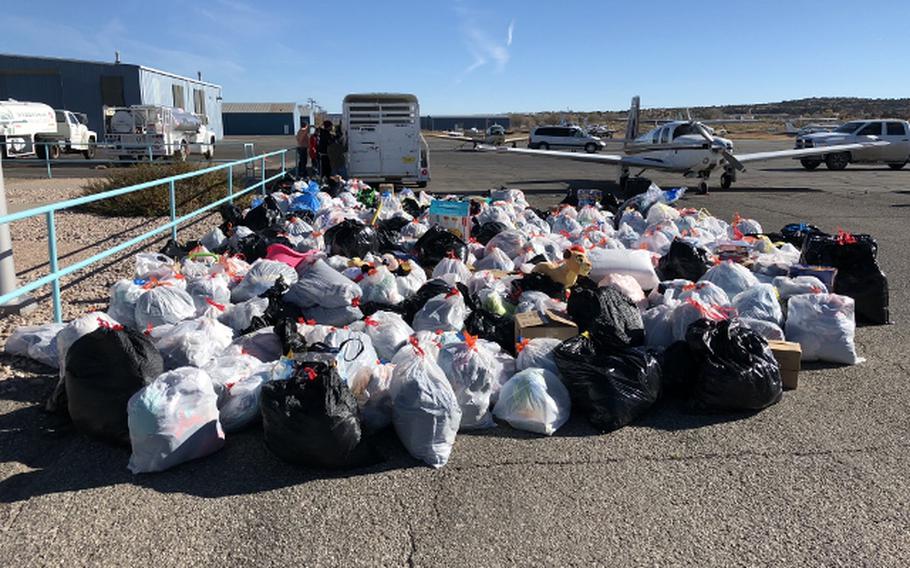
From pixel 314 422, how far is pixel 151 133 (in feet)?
88.5

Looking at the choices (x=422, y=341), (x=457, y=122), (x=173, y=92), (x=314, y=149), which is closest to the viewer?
(x=422, y=341)

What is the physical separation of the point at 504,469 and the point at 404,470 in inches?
20.6

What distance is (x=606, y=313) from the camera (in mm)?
4988

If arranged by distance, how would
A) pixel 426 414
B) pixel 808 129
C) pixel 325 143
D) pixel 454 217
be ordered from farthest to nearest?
pixel 808 129 < pixel 325 143 < pixel 454 217 < pixel 426 414

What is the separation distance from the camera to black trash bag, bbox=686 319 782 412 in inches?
166

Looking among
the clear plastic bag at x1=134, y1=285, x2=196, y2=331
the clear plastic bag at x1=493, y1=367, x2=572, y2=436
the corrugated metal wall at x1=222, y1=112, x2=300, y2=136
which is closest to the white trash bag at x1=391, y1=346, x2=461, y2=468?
the clear plastic bag at x1=493, y1=367, x2=572, y2=436

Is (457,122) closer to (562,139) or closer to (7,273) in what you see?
(562,139)

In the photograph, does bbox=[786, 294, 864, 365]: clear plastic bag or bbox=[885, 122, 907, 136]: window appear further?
bbox=[885, 122, 907, 136]: window

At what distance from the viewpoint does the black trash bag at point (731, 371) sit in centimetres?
421

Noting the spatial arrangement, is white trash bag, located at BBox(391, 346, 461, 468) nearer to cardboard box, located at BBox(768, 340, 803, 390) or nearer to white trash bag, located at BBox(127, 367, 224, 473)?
white trash bag, located at BBox(127, 367, 224, 473)

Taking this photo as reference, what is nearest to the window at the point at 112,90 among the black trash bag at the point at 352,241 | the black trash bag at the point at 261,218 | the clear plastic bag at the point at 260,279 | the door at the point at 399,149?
the door at the point at 399,149

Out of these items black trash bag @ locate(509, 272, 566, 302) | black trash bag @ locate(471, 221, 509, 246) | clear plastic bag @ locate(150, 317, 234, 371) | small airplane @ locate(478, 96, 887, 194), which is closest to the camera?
clear plastic bag @ locate(150, 317, 234, 371)

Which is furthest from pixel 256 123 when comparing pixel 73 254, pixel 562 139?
pixel 73 254

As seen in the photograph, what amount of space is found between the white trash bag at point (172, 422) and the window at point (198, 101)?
53729 mm
